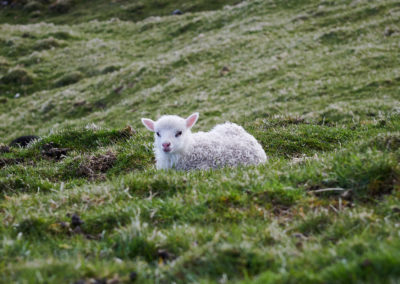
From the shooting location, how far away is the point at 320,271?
351 centimetres

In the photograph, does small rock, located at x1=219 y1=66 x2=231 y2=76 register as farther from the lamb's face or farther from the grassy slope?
the lamb's face

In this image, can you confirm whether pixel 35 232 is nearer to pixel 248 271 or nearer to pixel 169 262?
pixel 169 262

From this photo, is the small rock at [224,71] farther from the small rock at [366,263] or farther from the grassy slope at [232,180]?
the small rock at [366,263]

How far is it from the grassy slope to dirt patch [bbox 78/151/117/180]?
35mm

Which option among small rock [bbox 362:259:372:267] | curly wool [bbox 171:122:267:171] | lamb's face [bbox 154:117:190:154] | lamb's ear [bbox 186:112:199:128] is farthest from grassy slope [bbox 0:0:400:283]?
lamb's ear [bbox 186:112:199:128]

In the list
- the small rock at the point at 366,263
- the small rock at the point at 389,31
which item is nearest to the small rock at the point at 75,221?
the small rock at the point at 366,263

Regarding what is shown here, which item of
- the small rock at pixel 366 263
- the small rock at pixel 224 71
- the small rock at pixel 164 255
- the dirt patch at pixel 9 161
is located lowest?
the small rock at pixel 224 71

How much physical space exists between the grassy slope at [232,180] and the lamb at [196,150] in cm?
74

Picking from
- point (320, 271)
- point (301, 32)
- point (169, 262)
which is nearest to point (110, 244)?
point (169, 262)

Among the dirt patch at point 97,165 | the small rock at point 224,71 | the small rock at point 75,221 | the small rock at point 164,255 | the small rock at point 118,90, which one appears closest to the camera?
the small rock at point 164,255

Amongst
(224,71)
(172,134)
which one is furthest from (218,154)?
(224,71)

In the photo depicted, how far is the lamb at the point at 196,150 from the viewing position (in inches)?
335

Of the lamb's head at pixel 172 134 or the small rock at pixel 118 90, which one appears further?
the small rock at pixel 118 90

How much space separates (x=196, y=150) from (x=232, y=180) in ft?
9.07
